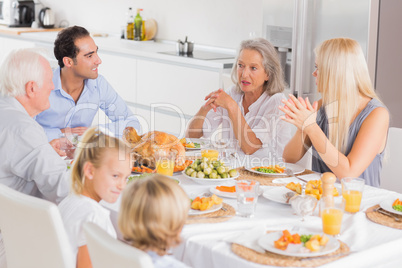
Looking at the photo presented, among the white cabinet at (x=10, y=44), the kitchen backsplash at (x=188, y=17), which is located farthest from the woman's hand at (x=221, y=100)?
the white cabinet at (x=10, y=44)

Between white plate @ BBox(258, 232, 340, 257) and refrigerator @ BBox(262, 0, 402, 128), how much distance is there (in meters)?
2.24

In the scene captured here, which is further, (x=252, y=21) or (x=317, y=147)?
(x=252, y=21)

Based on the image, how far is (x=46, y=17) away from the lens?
6184 mm

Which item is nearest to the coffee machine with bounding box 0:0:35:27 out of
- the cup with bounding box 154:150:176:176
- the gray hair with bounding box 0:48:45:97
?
the gray hair with bounding box 0:48:45:97

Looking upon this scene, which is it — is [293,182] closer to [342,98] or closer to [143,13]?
[342,98]

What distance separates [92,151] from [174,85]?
292 cm

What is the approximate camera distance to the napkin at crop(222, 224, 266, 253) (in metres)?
1.67

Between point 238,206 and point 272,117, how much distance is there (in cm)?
115

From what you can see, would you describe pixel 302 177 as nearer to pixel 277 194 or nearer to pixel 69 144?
pixel 277 194

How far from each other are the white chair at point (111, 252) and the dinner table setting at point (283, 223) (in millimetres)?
350

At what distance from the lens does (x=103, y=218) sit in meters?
1.76

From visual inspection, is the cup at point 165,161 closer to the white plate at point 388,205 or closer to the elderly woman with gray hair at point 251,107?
the elderly woman with gray hair at point 251,107

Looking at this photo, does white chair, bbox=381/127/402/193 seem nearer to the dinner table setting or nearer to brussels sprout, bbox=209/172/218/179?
the dinner table setting

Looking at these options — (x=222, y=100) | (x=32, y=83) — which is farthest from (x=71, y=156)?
(x=222, y=100)
